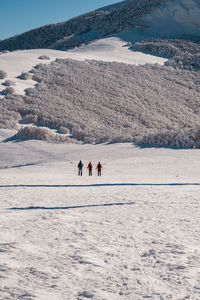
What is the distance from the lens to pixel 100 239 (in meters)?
5.72

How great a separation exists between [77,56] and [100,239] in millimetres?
38993

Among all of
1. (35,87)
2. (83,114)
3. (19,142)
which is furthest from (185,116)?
(19,142)

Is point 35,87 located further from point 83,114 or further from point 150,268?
point 150,268

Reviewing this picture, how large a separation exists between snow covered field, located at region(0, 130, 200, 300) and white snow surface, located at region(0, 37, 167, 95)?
69.8ft

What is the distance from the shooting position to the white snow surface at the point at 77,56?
110ft

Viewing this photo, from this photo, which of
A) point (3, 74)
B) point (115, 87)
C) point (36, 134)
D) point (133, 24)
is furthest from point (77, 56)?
point (133, 24)

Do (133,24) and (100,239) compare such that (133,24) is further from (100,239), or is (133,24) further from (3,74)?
(100,239)

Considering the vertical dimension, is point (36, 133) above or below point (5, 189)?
above

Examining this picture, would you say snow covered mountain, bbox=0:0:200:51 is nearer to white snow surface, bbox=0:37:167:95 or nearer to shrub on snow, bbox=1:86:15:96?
white snow surface, bbox=0:37:167:95

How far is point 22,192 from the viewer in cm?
1069

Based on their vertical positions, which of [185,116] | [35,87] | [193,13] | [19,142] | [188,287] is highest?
[193,13]

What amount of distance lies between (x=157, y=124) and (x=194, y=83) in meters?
14.6

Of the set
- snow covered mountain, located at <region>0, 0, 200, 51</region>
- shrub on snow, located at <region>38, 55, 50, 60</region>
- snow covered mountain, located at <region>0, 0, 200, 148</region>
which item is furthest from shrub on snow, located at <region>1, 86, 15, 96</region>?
snow covered mountain, located at <region>0, 0, 200, 51</region>

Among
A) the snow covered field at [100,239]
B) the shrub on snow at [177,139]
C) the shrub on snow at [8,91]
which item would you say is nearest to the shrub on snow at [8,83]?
the shrub on snow at [8,91]
